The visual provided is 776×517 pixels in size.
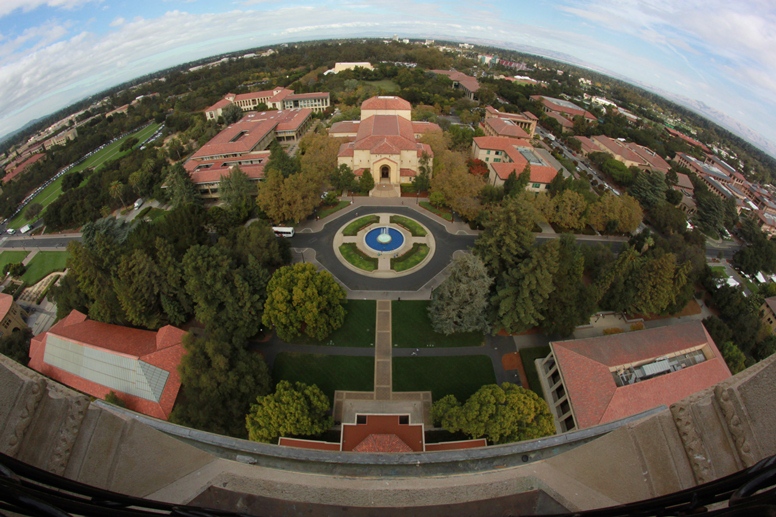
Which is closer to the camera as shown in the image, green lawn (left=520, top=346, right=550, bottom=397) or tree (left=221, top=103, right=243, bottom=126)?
green lawn (left=520, top=346, right=550, bottom=397)

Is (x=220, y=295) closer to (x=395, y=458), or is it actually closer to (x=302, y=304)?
(x=302, y=304)

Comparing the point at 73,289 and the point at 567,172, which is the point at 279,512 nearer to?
the point at 73,289

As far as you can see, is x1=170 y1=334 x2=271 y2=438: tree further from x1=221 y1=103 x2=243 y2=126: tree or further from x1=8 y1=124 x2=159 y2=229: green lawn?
x1=221 y1=103 x2=243 y2=126: tree

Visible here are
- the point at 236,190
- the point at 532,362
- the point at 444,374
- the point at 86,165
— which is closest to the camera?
the point at 444,374

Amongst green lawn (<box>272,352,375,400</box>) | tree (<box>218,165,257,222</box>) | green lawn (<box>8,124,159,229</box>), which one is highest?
tree (<box>218,165,257,222</box>)

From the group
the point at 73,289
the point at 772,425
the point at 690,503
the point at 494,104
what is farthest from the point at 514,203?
the point at 494,104

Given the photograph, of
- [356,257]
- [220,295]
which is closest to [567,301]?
[356,257]

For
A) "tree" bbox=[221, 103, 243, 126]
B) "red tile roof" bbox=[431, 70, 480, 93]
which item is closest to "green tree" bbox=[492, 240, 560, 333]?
"tree" bbox=[221, 103, 243, 126]
